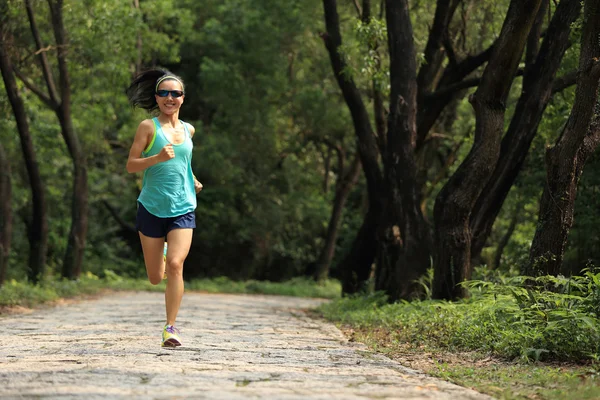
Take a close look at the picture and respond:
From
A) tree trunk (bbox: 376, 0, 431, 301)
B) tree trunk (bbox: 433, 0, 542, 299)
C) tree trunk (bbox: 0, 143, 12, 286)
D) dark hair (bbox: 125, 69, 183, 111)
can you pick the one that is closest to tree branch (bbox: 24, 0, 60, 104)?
tree trunk (bbox: 0, 143, 12, 286)

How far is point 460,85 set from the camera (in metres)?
14.6

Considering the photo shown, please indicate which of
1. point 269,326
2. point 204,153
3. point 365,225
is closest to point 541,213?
point 269,326

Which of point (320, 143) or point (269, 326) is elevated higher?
point (320, 143)

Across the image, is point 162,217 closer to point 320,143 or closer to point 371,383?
point 371,383

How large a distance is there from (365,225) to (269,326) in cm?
691

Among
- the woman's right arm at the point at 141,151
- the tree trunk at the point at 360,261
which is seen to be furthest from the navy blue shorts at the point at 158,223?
the tree trunk at the point at 360,261

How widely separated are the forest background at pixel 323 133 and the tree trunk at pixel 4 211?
6 centimetres

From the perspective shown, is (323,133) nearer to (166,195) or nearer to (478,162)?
(478,162)

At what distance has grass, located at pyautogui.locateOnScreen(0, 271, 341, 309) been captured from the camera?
15.6m

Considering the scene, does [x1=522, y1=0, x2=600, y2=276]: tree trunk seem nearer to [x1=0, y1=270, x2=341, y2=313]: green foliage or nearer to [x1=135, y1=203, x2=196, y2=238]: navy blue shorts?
[x1=135, y1=203, x2=196, y2=238]: navy blue shorts

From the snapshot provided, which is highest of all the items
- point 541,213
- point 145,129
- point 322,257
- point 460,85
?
point 460,85

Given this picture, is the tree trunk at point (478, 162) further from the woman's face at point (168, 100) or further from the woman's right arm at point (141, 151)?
the woman's right arm at point (141, 151)

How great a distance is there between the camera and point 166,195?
7961 millimetres

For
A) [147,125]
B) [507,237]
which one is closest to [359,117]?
[507,237]
